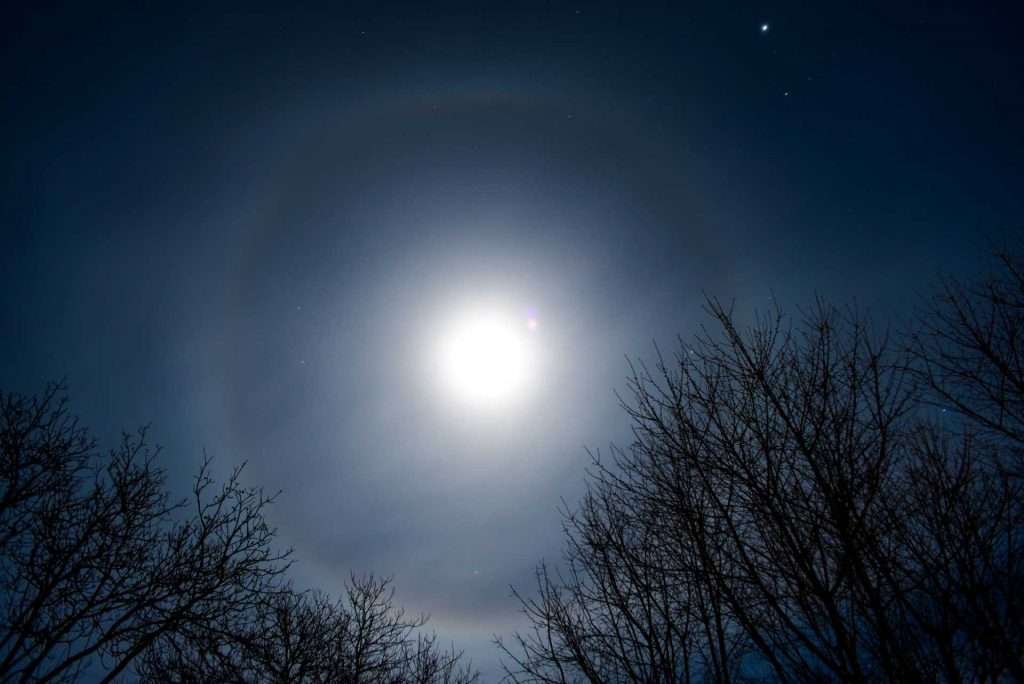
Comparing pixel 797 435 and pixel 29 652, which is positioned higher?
pixel 797 435

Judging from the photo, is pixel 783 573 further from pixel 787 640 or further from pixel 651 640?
pixel 651 640

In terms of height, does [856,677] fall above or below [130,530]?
below

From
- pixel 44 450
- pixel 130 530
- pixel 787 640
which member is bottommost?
pixel 787 640

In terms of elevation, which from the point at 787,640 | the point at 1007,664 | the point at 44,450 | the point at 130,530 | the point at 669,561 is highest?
the point at 44,450

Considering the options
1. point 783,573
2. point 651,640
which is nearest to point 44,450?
point 651,640

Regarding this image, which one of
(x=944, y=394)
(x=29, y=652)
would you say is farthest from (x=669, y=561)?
(x=29, y=652)

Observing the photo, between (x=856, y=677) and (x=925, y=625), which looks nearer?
(x=856, y=677)

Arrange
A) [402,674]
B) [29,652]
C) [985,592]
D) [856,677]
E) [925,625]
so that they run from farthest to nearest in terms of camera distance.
Answer: [402,674]
[29,652]
[985,592]
[925,625]
[856,677]

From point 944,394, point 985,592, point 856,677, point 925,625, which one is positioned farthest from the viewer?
point 944,394

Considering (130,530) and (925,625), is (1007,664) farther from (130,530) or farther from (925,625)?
(130,530)
